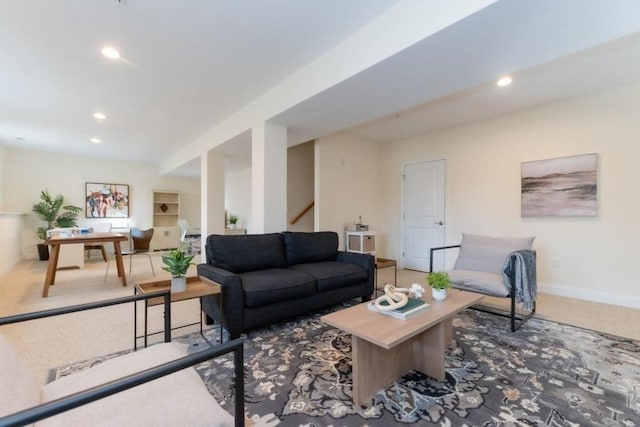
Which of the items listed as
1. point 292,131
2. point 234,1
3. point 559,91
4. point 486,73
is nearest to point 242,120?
point 292,131

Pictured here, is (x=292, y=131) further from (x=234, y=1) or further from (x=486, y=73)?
(x=486, y=73)

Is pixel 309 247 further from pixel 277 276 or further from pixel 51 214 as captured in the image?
pixel 51 214

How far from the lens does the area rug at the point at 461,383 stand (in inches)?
57.6

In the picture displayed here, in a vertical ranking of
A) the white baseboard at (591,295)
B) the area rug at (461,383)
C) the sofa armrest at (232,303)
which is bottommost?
the area rug at (461,383)

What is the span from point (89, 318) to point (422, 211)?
4.89 meters

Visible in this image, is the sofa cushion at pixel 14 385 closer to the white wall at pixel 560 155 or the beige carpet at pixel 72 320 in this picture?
the beige carpet at pixel 72 320

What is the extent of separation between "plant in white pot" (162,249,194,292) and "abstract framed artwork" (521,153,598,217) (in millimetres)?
4322

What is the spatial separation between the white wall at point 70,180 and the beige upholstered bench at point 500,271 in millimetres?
7992

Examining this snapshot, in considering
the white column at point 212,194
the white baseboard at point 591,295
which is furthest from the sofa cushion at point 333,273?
the white baseboard at point 591,295

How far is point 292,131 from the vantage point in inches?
156

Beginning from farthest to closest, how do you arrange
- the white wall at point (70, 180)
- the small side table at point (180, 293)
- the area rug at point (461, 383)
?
the white wall at point (70, 180) < the small side table at point (180, 293) < the area rug at point (461, 383)

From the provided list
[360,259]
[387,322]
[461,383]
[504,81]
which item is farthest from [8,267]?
[504,81]

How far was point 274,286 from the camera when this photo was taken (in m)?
2.45

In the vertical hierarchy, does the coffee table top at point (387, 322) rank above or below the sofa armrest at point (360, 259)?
below
